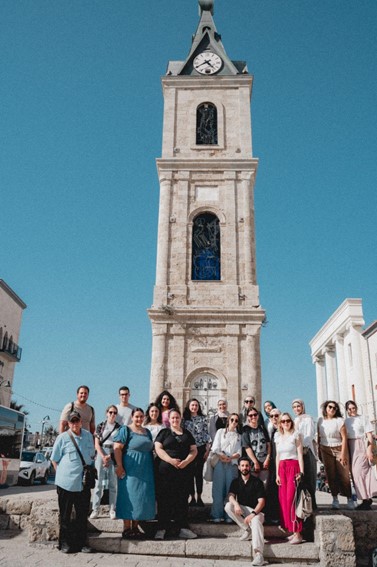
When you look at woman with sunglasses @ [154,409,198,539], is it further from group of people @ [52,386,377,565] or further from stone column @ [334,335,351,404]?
stone column @ [334,335,351,404]

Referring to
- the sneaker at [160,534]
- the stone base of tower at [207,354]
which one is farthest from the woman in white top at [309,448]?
the stone base of tower at [207,354]

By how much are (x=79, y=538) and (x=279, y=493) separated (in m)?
2.70

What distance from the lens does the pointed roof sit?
24.8 metres

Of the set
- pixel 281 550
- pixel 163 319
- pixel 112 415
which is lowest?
pixel 281 550

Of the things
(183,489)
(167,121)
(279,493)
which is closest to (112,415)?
(183,489)

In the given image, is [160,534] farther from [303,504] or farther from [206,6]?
[206,6]

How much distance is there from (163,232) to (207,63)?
10.6m

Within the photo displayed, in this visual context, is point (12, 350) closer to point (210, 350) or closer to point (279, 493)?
point (210, 350)

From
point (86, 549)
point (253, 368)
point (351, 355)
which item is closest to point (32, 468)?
point (253, 368)

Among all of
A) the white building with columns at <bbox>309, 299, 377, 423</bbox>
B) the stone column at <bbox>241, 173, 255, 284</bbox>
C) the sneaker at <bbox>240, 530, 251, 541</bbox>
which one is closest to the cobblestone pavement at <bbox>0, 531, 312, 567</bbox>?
the sneaker at <bbox>240, 530, 251, 541</bbox>

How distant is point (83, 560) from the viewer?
562 centimetres

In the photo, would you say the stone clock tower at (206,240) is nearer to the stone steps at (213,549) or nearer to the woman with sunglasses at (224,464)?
the woman with sunglasses at (224,464)

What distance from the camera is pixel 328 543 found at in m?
5.66

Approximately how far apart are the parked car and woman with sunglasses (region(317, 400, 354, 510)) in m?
16.6
